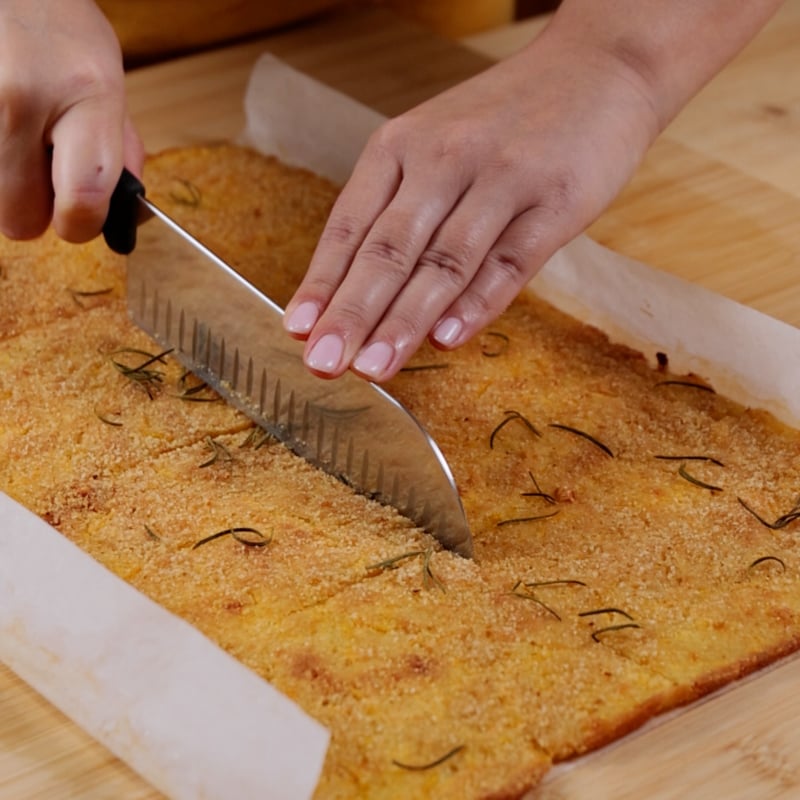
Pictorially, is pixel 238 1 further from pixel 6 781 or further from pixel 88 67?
pixel 6 781

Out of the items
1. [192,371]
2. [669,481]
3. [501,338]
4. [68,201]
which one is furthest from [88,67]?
[669,481]

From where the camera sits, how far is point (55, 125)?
2.06 meters

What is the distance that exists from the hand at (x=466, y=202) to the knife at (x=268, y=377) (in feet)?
0.30

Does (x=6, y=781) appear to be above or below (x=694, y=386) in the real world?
below

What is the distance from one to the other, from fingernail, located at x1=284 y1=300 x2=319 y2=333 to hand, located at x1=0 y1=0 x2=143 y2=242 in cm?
39

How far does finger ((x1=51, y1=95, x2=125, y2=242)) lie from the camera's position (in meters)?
1.98

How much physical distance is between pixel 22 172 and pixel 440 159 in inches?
25.5

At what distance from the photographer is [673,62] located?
222cm

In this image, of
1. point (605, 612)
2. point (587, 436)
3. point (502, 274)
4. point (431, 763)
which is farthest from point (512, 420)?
point (431, 763)

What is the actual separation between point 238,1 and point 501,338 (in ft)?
4.79

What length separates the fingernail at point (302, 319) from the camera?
6.01ft

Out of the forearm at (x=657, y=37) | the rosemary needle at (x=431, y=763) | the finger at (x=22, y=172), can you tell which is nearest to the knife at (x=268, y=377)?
the finger at (x=22, y=172)

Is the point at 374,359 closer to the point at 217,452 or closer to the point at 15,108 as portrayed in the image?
the point at 217,452

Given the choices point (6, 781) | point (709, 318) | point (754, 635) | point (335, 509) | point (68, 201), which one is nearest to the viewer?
point (6, 781)
